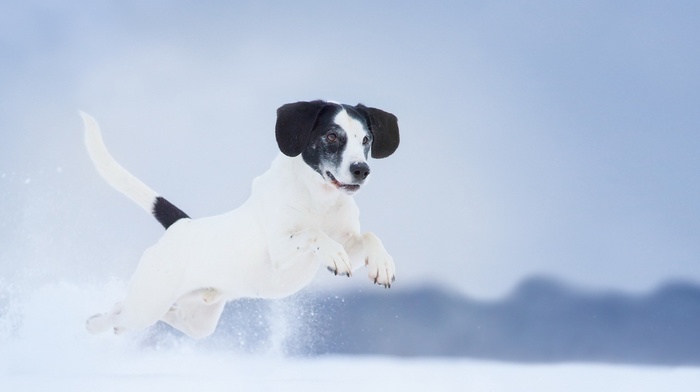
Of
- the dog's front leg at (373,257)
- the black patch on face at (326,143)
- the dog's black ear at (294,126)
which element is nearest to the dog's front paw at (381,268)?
the dog's front leg at (373,257)

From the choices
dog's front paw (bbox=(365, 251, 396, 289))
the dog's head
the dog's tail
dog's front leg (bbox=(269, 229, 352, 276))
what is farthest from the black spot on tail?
dog's front paw (bbox=(365, 251, 396, 289))

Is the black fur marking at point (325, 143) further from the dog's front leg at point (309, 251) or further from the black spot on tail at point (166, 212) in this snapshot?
the black spot on tail at point (166, 212)

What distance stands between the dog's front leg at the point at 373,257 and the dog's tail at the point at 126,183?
1248 mm

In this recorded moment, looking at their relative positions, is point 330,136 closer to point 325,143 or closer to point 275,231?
point 325,143

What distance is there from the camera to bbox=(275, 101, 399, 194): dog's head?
3579 millimetres

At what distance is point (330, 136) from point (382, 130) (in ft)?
1.02

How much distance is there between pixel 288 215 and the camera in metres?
3.84

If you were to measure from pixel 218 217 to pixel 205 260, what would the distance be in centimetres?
25

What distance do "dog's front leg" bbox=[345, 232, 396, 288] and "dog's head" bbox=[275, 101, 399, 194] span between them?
0.30m

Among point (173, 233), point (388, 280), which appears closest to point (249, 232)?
point (173, 233)

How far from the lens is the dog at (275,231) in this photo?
11.9 feet

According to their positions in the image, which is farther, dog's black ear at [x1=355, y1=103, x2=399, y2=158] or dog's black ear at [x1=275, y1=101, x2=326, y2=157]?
dog's black ear at [x1=355, y1=103, x2=399, y2=158]

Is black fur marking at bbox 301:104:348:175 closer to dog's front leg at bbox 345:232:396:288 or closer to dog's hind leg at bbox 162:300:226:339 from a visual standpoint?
dog's front leg at bbox 345:232:396:288

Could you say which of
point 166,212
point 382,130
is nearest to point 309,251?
point 382,130
